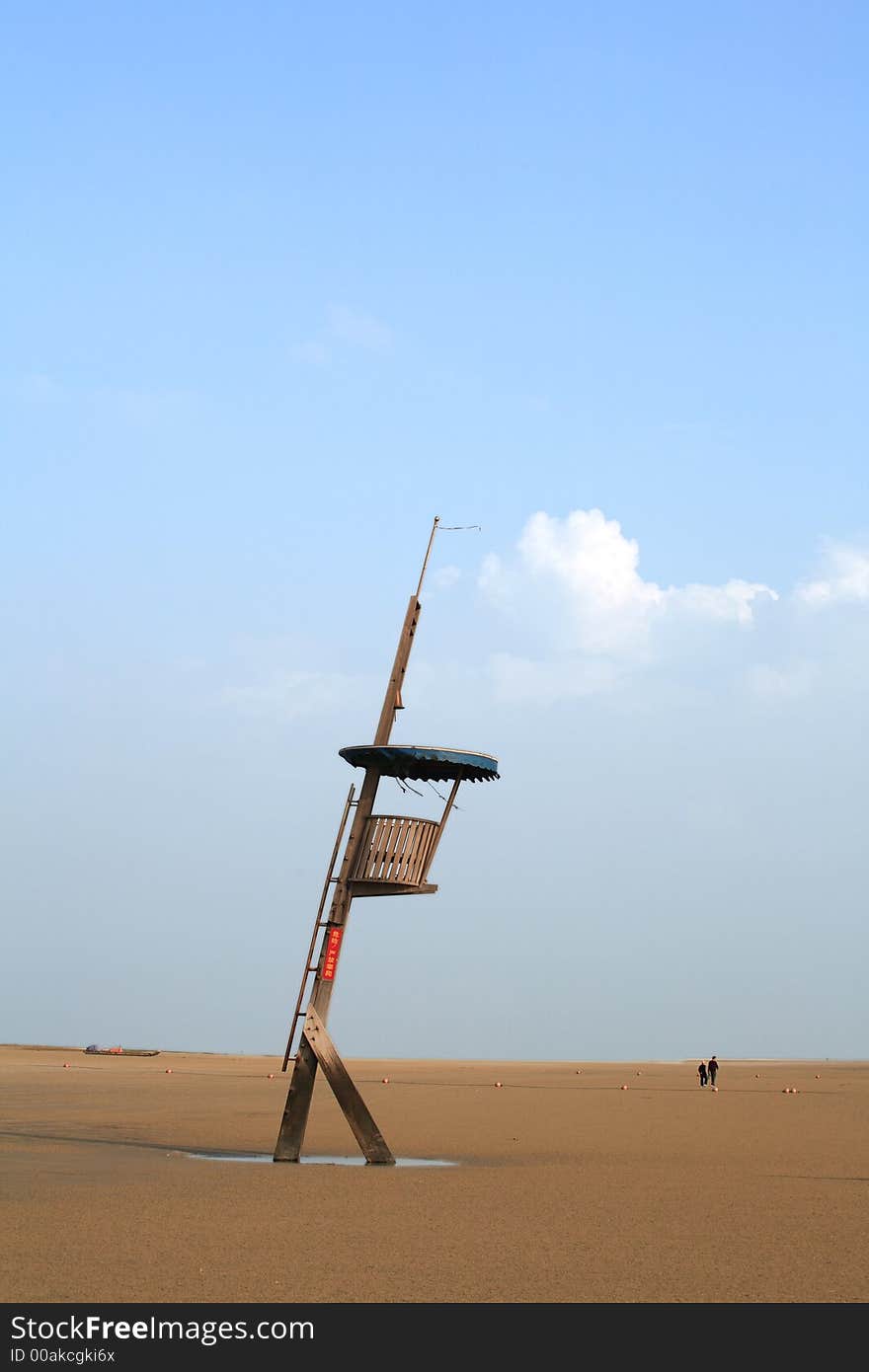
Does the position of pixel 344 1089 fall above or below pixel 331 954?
below

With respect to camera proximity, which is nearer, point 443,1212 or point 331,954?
point 443,1212

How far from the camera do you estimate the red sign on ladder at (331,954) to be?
21.3 metres

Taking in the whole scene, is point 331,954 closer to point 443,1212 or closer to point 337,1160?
point 337,1160

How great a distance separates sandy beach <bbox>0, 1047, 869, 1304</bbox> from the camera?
11375 mm

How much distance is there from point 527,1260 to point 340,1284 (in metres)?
2.16

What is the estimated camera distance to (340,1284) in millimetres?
11203

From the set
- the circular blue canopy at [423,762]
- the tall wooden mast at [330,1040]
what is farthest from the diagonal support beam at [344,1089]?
the circular blue canopy at [423,762]

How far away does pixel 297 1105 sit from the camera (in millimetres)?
21516

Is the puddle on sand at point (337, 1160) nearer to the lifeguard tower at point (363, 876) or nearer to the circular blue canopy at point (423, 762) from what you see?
the lifeguard tower at point (363, 876)

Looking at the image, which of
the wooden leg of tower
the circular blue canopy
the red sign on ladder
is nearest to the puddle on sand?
the wooden leg of tower

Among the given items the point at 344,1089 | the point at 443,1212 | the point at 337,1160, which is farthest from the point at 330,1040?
the point at 443,1212

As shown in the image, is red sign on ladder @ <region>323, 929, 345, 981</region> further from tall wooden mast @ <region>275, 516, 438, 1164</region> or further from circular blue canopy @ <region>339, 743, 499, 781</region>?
circular blue canopy @ <region>339, 743, 499, 781</region>

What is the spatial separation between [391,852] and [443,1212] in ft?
21.0
